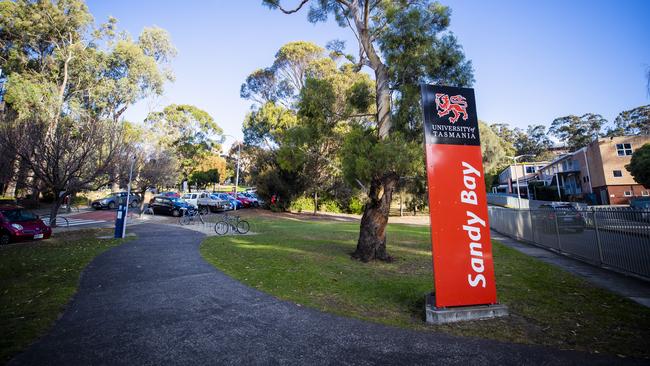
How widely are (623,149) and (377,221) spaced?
42.3 meters

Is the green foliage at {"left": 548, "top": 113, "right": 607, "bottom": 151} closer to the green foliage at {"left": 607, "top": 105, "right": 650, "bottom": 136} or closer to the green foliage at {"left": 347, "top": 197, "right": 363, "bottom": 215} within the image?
the green foliage at {"left": 607, "top": 105, "right": 650, "bottom": 136}

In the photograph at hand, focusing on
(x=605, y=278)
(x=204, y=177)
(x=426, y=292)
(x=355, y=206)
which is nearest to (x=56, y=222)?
(x=426, y=292)

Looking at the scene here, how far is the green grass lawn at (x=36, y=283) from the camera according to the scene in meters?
3.99

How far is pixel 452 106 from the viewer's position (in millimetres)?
5293

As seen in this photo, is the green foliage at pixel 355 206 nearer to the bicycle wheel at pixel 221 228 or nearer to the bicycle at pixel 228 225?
the bicycle at pixel 228 225

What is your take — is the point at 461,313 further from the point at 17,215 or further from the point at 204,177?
the point at 204,177

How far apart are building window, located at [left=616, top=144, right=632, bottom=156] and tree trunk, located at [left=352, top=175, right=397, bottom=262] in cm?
4144

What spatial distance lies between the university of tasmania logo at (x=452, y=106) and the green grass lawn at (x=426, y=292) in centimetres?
335

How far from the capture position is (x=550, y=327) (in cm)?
425

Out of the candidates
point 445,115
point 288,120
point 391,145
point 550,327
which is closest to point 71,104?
point 288,120

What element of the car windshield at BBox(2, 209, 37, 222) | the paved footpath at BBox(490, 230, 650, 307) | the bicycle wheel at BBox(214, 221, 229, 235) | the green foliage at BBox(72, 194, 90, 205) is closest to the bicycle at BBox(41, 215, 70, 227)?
the car windshield at BBox(2, 209, 37, 222)

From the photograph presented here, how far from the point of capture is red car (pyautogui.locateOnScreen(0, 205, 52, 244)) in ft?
39.2

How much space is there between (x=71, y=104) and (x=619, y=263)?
40.0 meters

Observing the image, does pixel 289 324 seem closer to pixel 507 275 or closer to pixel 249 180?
pixel 507 275
